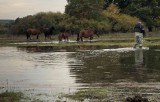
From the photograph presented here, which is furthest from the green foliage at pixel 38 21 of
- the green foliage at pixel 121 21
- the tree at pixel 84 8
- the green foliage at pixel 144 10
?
the green foliage at pixel 144 10

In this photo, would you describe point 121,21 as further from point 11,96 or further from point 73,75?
point 11,96

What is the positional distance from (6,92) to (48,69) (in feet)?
22.6

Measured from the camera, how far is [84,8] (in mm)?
66938

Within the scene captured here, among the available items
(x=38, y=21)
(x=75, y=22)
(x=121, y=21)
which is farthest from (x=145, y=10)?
(x=38, y=21)

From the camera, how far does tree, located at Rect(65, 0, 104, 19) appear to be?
6619 cm

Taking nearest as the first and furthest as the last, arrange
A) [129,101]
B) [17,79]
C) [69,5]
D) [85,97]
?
1. [129,101]
2. [85,97]
3. [17,79]
4. [69,5]

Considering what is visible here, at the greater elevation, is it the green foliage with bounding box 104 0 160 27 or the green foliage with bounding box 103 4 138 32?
the green foliage with bounding box 104 0 160 27

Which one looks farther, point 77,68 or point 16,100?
point 77,68

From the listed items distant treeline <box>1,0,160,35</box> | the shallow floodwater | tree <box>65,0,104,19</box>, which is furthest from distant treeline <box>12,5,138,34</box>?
the shallow floodwater

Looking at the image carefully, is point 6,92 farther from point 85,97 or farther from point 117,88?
point 117,88

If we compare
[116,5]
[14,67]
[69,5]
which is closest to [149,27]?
[116,5]

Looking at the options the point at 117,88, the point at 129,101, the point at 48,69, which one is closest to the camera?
the point at 129,101

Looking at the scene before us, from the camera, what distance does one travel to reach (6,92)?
12.8m

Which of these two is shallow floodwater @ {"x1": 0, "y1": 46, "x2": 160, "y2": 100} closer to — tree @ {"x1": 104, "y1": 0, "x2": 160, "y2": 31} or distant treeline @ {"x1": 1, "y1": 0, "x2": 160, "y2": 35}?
distant treeline @ {"x1": 1, "y1": 0, "x2": 160, "y2": 35}
